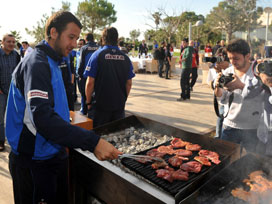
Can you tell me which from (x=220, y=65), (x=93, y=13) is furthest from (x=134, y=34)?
(x=220, y=65)

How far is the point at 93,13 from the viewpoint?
52906 millimetres

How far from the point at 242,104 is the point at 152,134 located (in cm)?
113

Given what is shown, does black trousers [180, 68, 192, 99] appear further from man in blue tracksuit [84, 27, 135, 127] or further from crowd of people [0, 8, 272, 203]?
crowd of people [0, 8, 272, 203]

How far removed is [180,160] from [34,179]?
1278 mm

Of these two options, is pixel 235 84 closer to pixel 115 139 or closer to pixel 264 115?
pixel 264 115

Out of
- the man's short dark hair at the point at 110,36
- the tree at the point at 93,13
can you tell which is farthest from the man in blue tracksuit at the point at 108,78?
the tree at the point at 93,13

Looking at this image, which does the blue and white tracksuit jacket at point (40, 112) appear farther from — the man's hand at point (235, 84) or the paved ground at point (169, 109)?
the paved ground at point (169, 109)

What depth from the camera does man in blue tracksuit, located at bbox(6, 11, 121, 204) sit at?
1.47 metres

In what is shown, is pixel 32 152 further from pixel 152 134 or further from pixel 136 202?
pixel 152 134

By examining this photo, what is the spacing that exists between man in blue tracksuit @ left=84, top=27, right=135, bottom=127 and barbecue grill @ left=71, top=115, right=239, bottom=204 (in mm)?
1179

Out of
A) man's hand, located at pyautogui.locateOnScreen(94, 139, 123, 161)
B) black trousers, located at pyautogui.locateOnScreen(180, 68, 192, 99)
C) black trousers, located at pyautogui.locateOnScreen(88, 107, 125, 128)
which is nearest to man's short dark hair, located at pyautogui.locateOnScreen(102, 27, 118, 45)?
black trousers, located at pyautogui.locateOnScreen(88, 107, 125, 128)

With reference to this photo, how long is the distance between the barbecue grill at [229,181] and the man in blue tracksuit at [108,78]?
2009mm

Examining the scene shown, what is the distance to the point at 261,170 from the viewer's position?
2080 mm

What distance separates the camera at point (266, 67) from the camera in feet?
6.33
